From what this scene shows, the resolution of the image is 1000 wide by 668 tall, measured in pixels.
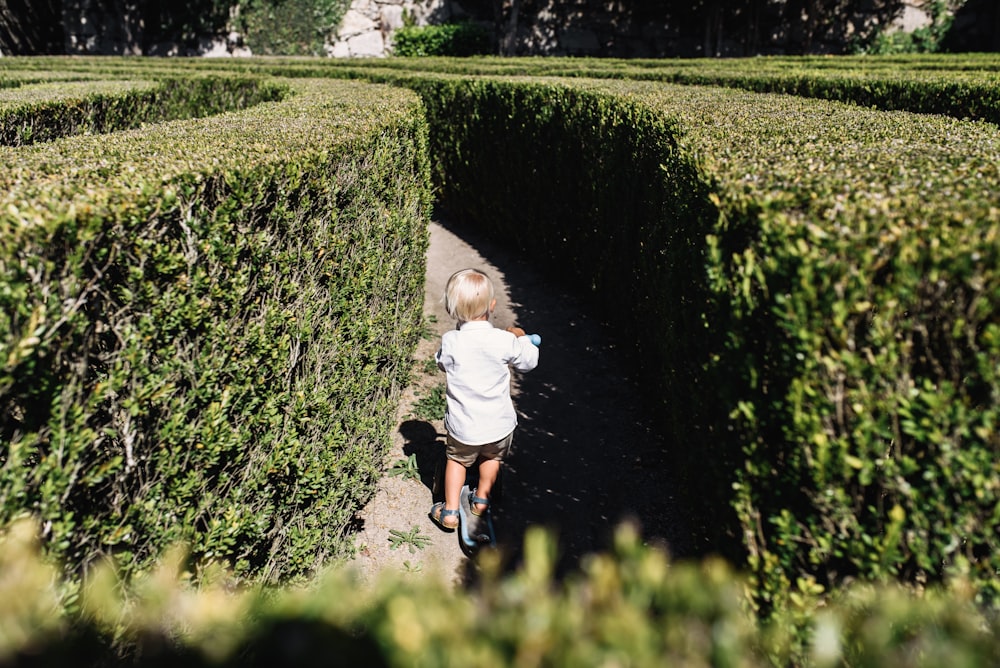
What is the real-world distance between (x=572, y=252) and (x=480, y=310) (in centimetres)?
389

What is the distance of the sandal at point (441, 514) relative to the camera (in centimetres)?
411

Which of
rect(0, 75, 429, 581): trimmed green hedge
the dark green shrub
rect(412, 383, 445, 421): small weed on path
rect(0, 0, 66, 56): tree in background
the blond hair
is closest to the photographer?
rect(0, 75, 429, 581): trimmed green hedge

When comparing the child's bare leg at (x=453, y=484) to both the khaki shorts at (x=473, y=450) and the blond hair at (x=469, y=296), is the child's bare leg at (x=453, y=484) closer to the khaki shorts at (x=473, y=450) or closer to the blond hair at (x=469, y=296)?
the khaki shorts at (x=473, y=450)

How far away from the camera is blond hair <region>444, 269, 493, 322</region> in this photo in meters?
3.78

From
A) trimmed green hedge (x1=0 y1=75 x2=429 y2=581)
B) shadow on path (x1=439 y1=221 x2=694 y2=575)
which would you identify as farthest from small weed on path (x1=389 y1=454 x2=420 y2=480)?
shadow on path (x1=439 y1=221 x2=694 y2=575)

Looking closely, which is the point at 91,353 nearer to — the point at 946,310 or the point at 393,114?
the point at 946,310

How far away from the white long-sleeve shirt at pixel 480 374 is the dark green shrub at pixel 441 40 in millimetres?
20593

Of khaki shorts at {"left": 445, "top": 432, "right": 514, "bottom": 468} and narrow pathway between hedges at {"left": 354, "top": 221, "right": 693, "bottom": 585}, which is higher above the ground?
khaki shorts at {"left": 445, "top": 432, "right": 514, "bottom": 468}

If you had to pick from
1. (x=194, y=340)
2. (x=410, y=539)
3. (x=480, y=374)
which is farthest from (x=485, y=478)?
(x=194, y=340)

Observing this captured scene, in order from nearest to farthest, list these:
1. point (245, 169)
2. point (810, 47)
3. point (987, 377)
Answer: point (987, 377), point (245, 169), point (810, 47)

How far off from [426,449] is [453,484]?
972 millimetres

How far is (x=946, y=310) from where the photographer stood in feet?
6.11

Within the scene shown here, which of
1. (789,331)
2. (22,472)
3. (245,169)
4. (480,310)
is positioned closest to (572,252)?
(480,310)

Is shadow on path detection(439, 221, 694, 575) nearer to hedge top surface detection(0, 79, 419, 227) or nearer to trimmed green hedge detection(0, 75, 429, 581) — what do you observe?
trimmed green hedge detection(0, 75, 429, 581)
